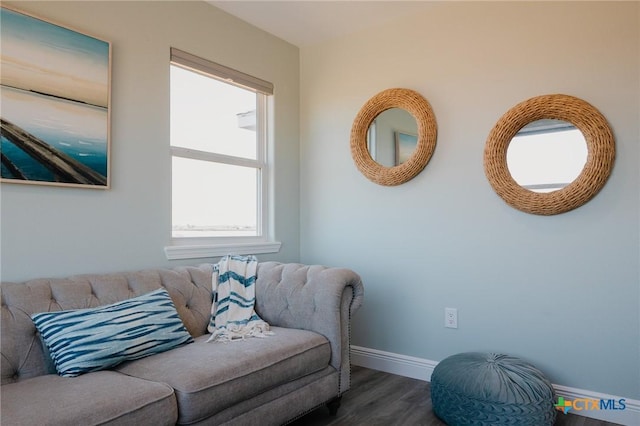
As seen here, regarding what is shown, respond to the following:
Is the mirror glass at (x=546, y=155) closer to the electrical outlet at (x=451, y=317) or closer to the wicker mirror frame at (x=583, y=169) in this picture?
the wicker mirror frame at (x=583, y=169)

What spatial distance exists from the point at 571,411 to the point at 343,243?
1723 millimetres

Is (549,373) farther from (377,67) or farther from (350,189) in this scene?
(377,67)

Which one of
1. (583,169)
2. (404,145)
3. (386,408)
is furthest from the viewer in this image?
(404,145)

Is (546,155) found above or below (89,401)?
above

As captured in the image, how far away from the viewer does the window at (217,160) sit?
2.80m

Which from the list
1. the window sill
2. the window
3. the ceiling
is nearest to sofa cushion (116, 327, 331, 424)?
the window sill

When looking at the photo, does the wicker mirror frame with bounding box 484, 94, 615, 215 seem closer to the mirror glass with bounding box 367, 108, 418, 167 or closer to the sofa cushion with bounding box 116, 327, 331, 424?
the mirror glass with bounding box 367, 108, 418, 167

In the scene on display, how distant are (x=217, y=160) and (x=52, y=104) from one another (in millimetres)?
1086

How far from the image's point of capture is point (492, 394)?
2.08m

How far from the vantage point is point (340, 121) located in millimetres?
3389

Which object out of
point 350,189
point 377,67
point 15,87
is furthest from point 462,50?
point 15,87

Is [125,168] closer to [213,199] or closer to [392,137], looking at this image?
[213,199]

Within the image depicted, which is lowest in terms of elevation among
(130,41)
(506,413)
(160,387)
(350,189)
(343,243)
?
(506,413)

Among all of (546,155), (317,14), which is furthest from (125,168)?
(546,155)
